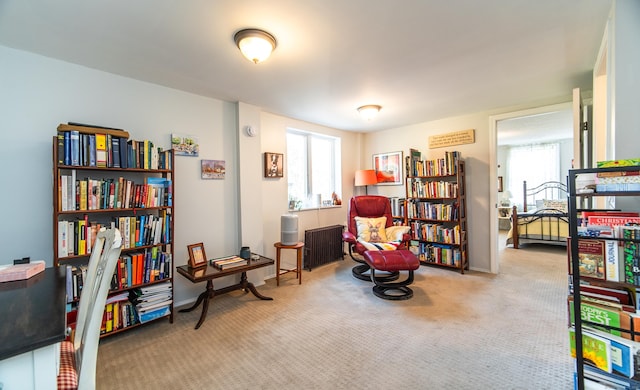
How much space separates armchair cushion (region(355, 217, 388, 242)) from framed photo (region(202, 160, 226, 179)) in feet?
6.33

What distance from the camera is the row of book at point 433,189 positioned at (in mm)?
3777

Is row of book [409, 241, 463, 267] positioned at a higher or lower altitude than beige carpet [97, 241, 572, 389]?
higher

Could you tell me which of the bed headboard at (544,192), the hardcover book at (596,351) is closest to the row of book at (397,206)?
the hardcover book at (596,351)

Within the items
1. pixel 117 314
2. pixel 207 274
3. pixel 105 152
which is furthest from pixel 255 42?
pixel 117 314

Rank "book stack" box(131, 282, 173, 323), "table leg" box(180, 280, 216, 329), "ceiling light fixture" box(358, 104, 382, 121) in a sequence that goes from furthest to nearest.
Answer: "ceiling light fixture" box(358, 104, 382, 121) → "table leg" box(180, 280, 216, 329) → "book stack" box(131, 282, 173, 323)

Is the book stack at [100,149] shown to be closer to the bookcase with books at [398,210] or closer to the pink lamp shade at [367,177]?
the pink lamp shade at [367,177]

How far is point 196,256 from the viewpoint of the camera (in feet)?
8.58

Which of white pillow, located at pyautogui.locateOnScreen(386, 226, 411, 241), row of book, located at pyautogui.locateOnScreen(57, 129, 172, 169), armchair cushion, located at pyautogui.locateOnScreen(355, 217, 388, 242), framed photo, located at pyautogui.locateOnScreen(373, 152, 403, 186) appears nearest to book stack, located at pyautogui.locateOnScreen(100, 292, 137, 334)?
row of book, located at pyautogui.locateOnScreen(57, 129, 172, 169)

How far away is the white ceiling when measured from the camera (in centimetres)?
158

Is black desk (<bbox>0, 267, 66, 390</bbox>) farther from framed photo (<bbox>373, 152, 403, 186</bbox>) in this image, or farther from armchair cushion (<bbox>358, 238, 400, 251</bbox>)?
framed photo (<bbox>373, 152, 403, 186</bbox>)

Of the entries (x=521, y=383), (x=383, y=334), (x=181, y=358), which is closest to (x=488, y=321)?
(x=521, y=383)

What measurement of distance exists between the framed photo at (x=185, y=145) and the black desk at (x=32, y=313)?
5.37 ft

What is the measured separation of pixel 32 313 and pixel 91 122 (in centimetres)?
197

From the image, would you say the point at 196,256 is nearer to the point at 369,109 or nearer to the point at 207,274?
the point at 207,274
